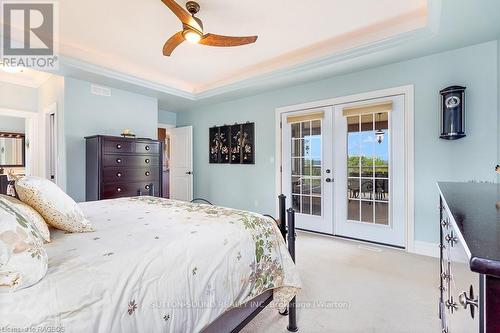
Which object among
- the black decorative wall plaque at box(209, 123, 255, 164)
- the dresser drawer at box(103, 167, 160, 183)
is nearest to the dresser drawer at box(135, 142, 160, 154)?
the dresser drawer at box(103, 167, 160, 183)

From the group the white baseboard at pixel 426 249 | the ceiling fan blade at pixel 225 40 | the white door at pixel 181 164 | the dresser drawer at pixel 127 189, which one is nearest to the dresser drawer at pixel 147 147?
the dresser drawer at pixel 127 189

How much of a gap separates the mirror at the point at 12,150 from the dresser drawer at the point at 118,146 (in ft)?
9.66

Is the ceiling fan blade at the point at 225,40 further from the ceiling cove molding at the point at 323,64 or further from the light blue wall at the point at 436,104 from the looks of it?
the light blue wall at the point at 436,104

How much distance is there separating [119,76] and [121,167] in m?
1.36

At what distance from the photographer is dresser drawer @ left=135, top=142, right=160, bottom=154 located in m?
3.81

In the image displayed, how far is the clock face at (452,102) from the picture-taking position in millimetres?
2644

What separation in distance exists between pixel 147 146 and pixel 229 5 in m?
2.43

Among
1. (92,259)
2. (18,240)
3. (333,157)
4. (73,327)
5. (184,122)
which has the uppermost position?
(184,122)

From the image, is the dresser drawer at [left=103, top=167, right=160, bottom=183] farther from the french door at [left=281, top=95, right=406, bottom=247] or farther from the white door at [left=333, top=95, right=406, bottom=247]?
the white door at [left=333, top=95, right=406, bottom=247]

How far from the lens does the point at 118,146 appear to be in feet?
11.7

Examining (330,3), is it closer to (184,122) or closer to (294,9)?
(294,9)

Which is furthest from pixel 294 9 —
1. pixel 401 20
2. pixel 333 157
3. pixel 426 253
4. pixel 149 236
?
pixel 426 253

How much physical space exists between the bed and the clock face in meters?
2.49

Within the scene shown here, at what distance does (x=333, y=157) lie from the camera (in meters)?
3.69
